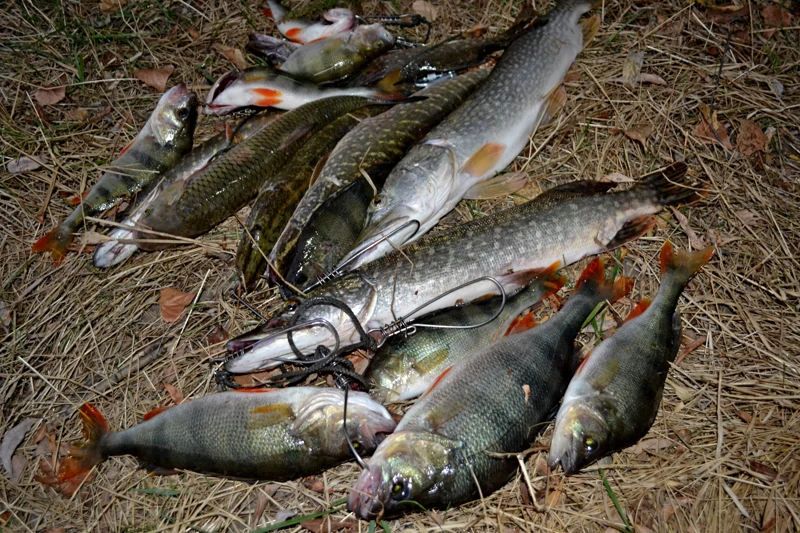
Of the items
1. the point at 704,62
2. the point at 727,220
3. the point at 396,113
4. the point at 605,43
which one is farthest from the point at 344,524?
the point at 704,62

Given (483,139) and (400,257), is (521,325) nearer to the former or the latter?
(400,257)

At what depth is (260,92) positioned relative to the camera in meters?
3.99

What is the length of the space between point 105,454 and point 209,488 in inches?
23.9

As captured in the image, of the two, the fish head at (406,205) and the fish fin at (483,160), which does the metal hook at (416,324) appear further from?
the fish fin at (483,160)

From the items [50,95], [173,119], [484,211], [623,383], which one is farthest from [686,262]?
[50,95]

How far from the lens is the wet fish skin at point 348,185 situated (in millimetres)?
3236

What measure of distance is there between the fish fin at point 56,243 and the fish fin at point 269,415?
195cm

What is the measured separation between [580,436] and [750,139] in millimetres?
2707

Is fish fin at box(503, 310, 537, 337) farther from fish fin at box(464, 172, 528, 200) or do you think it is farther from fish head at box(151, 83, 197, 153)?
fish head at box(151, 83, 197, 153)

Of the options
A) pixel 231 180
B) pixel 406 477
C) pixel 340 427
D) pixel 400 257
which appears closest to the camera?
pixel 406 477

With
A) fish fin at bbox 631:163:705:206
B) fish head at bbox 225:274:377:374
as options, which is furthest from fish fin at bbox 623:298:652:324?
fish head at bbox 225:274:377:374

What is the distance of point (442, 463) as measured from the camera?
8.51ft

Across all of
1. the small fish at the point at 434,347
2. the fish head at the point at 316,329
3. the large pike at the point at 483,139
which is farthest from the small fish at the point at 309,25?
the small fish at the point at 434,347

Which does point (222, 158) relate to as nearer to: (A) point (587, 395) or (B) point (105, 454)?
(B) point (105, 454)
